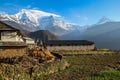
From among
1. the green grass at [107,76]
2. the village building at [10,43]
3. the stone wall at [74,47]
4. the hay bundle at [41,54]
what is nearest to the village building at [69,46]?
the stone wall at [74,47]

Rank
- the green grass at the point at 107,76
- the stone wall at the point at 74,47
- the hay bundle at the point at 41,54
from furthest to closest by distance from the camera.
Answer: the stone wall at the point at 74,47 → the hay bundle at the point at 41,54 → the green grass at the point at 107,76

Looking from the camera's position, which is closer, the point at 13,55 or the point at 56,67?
the point at 56,67

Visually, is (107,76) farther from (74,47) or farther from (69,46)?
(74,47)

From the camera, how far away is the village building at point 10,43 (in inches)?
1753

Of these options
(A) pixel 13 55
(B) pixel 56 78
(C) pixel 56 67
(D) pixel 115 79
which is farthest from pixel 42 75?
(A) pixel 13 55

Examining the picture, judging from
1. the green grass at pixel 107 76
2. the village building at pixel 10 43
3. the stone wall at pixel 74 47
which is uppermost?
the village building at pixel 10 43

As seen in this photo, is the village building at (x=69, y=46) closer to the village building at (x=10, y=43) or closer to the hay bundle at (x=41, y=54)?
the village building at (x=10, y=43)

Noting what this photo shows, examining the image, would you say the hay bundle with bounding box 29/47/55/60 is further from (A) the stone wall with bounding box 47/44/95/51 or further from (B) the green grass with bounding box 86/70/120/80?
(A) the stone wall with bounding box 47/44/95/51

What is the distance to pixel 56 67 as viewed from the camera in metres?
38.2

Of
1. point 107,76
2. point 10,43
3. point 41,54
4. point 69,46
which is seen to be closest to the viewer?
point 107,76

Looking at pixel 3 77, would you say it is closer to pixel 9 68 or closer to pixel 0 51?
pixel 9 68

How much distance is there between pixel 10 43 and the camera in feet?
151

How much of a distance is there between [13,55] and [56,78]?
14.8 m

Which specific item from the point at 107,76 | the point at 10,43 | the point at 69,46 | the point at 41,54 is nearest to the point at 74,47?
the point at 69,46
